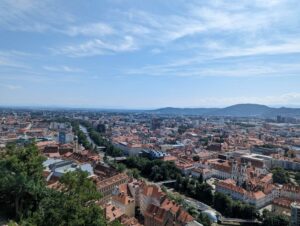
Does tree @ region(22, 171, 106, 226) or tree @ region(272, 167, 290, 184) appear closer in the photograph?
tree @ region(22, 171, 106, 226)

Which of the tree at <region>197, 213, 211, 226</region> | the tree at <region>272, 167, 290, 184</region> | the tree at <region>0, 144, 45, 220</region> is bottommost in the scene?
the tree at <region>272, 167, 290, 184</region>

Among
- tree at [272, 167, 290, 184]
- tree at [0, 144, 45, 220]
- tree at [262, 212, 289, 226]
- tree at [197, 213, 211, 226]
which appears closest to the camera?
tree at [0, 144, 45, 220]

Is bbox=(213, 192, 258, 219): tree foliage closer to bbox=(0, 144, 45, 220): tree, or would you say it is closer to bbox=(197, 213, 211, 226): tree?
bbox=(197, 213, 211, 226): tree

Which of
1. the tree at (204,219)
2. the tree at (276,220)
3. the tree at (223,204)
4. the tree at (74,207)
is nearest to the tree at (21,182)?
the tree at (74,207)

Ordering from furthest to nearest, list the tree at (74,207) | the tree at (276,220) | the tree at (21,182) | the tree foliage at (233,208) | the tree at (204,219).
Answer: the tree foliage at (233,208), the tree at (276,220), the tree at (204,219), the tree at (21,182), the tree at (74,207)

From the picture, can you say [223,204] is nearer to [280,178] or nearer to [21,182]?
[280,178]

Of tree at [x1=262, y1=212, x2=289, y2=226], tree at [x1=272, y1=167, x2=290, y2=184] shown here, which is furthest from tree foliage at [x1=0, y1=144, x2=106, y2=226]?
tree at [x1=272, y1=167, x2=290, y2=184]

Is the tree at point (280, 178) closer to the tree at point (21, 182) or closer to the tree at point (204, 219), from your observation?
the tree at point (204, 219)

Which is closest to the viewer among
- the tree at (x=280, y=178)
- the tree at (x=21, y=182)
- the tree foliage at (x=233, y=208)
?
the tree at (x=21, y=182)

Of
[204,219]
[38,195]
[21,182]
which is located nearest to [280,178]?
[204,219]

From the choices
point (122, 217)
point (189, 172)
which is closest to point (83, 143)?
point (189, 172)

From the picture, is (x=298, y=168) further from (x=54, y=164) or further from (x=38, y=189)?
(x=38, y=189)
